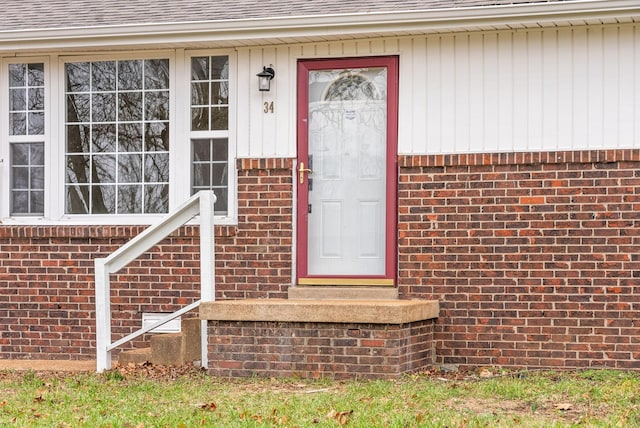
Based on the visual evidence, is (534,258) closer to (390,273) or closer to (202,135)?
(390,273)

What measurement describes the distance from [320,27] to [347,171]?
1363mm

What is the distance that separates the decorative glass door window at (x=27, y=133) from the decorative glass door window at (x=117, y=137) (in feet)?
0.95

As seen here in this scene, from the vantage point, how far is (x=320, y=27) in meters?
10.6

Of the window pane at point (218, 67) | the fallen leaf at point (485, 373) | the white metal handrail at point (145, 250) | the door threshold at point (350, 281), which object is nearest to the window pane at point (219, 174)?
the window pane at point (218, 67)

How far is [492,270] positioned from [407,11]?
238 centimetres

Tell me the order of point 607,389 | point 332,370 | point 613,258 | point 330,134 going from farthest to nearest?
point 330,134 < point 613,258 < point 332,370 < point 607,389

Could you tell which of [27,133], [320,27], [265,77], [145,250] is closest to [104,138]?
[27,133]

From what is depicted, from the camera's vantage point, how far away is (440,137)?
10.8 m

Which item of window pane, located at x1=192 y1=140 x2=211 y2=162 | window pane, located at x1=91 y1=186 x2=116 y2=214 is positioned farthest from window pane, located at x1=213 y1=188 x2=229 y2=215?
window pane, located at x1=91 y1=186 x2=116 y2=214

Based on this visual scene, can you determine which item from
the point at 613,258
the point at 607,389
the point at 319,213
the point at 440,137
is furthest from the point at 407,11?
the point at 607,389

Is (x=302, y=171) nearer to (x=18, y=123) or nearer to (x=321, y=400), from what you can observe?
(x=18, y=123)

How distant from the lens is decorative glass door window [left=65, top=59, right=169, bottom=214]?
459 inches

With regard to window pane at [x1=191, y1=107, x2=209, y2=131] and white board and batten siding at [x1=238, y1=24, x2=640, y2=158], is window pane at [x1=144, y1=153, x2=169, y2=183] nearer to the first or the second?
window pane at [x1=191, y1=107, x2=209, y2=131]

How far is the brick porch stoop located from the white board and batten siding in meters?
1.66
